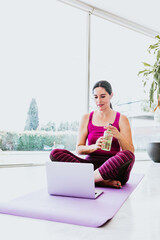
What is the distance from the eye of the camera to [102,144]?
1.56 meters

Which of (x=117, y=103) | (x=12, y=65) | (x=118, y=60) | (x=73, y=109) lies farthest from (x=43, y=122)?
(x=118, y=60)

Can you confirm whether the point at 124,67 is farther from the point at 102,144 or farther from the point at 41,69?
the point at 102,144

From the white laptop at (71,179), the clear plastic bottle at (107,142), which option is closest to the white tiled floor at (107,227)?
the white laptop at (71,179)

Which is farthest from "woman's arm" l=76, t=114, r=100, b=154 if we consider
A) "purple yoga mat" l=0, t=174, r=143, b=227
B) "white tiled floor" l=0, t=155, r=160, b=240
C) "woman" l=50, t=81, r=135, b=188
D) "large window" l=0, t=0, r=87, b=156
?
"large window" l=0, t=0, r=87, b=156

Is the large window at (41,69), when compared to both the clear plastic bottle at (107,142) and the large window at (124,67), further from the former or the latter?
the clear plastic bottle at (107,142)

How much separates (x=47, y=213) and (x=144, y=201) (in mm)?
576

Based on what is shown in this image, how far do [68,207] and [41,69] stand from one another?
2.27m

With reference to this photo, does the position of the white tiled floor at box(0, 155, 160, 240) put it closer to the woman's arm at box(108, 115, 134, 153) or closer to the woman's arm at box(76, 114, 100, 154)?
the woman's arm at box(108, 115, 134, 153)

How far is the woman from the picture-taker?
5.00 ft

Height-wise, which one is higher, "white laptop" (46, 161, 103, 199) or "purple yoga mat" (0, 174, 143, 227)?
"white laptop" (46, 161, 103, 199)

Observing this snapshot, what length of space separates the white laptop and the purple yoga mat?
0.12 feet

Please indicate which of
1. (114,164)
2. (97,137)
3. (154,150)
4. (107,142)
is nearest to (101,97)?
(97,137)

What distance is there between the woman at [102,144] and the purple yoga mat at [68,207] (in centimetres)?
15

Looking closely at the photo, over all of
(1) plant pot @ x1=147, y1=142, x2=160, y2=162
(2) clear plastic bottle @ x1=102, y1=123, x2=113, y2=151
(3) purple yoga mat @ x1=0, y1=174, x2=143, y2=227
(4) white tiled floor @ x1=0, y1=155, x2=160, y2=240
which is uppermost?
(2) clear plastic bottle @ x1=102, y1=123, x2=113, y2=151
